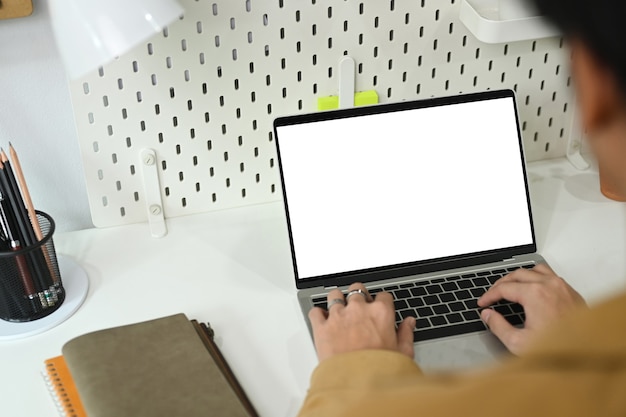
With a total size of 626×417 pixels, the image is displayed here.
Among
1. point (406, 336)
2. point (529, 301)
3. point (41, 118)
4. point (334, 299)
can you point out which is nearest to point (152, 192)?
point (41, 118)

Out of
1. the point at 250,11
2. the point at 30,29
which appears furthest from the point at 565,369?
the point at 30,29

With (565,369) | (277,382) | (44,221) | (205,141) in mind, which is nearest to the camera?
(565,369)

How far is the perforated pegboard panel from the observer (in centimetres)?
108

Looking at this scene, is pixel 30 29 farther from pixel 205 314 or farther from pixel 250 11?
pixel 205 314

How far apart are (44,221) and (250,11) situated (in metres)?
0.40

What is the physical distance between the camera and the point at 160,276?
3.58ft

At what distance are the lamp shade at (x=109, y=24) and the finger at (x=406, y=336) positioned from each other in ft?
1.47

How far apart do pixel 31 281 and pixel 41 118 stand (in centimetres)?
27

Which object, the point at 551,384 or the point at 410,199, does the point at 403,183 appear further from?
the point at 551,384

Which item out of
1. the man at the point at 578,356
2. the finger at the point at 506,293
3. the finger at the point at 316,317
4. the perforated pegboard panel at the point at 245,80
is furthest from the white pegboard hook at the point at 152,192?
the man at the point at 578,356

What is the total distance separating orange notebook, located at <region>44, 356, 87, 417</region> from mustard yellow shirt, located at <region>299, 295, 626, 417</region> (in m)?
0.48

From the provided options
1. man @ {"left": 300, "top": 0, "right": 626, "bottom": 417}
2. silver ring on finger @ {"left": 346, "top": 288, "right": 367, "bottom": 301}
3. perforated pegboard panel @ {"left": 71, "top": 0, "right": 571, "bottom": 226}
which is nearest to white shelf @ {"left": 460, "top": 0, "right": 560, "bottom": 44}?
perforated pegboard panel @ {"left": 71, "top": 0, "right": 571, "bottom": 226}

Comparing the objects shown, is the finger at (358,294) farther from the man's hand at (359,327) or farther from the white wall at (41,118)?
the white wall at (41,118)

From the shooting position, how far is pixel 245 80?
1.12 metres
